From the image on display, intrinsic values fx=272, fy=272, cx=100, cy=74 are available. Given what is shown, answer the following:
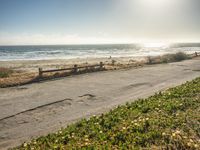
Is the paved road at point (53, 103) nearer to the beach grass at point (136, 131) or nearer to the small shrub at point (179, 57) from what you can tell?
the beach grass at point (136, 131)

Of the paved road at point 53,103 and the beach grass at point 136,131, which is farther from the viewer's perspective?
the paved road at point 53,103

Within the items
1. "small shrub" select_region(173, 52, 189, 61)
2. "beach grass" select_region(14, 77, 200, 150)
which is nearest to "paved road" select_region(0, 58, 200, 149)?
"beach grass" select_region(14, 77, 200, 150)

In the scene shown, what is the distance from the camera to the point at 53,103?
1235cm

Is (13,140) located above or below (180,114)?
below

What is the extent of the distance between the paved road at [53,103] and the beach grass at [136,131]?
4.70 ft

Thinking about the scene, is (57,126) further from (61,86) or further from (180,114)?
(61,86)

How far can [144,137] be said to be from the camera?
625 cm

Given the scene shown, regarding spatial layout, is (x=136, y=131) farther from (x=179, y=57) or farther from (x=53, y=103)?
(x=179, y=57)

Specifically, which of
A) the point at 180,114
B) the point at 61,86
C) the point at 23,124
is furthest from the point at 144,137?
the point at 61,86

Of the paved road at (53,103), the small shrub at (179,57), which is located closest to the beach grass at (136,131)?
the paved road at (53,103)

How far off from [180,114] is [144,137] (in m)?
2.17

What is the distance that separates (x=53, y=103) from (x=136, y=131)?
639 cm

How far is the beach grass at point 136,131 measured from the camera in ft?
19.5

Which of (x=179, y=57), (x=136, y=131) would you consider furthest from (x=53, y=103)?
(x=179, y=57)
